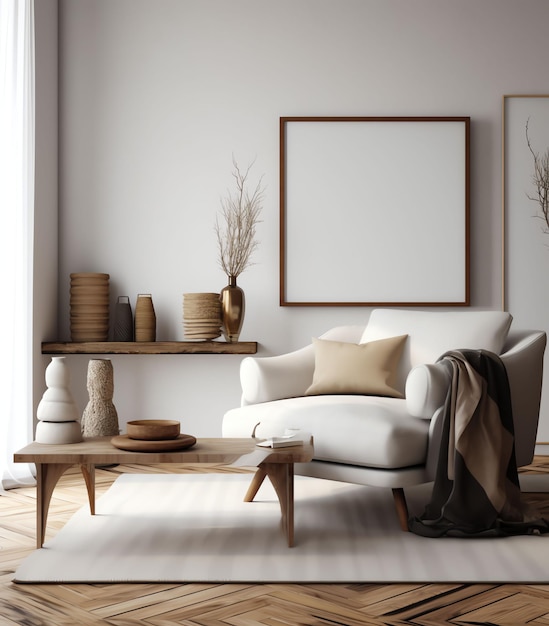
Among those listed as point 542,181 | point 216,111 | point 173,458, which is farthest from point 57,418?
point 542,181

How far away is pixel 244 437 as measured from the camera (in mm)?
3285

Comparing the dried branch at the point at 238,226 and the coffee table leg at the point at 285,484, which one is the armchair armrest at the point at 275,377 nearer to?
the coffee table leg at the point at 285,484

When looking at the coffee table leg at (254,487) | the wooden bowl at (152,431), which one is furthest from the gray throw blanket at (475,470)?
the wooden bowl at (152,431)

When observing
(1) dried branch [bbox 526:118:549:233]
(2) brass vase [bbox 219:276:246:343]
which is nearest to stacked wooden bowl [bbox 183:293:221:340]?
(2) brass vase [bbox 219:276:246:343]

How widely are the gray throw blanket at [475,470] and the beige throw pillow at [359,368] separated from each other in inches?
22.2

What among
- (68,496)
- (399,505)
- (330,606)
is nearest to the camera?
(330,606)

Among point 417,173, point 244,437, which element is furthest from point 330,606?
point 417,173

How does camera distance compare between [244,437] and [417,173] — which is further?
[417,173]

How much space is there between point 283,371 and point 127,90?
7.20ft

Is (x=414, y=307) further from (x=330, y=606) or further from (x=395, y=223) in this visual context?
(x=330, y=606)

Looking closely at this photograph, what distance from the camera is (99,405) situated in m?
4.43

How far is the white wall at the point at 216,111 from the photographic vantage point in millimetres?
4840

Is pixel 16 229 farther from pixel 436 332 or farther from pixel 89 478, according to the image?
pixel 436 332

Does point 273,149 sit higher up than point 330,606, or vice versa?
point 273,149
